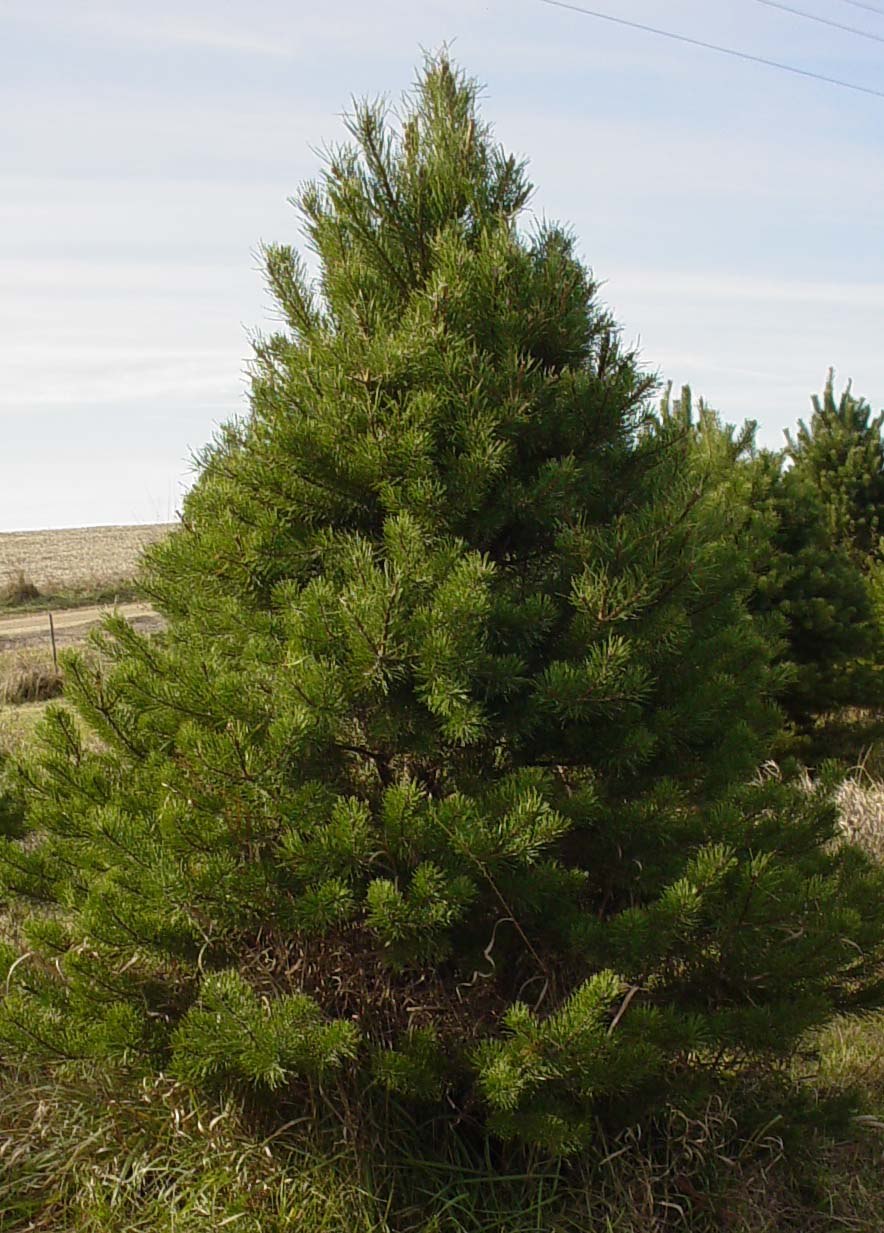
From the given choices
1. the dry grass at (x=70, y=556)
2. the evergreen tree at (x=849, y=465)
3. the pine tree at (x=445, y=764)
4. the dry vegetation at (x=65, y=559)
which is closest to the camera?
the pine tree at (x=445, y=764)

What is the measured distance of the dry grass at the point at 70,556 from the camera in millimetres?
29281

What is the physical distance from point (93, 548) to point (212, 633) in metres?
41.1

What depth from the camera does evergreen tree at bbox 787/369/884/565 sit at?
14.6m

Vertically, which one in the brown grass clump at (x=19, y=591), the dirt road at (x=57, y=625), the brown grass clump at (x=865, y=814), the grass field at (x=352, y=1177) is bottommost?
the brown grass clump at (x=865, y=814)

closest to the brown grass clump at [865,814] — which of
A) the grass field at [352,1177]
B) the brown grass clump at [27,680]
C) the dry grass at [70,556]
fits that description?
the grass field at [352,1177]

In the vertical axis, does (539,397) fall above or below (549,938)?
above

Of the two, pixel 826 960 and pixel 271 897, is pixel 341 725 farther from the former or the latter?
pixel 826 960

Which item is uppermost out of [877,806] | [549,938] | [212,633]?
[212,633]

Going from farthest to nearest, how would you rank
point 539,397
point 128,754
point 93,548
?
point 93,548, point 128,754, point 539,397

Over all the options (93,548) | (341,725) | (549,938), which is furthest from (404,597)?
(93,548)

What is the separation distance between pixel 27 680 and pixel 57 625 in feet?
21.7

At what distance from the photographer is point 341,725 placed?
3.51m

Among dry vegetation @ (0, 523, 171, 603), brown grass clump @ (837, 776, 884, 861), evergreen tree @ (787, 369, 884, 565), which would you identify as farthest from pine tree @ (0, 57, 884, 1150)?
dry vegetation @ (0, 523, 171, 603)

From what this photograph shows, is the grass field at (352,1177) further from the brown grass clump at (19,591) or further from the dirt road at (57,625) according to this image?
the brown grass clump at (19,591)
